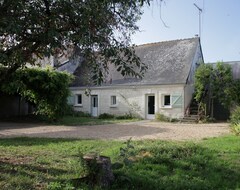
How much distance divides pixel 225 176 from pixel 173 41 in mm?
21052

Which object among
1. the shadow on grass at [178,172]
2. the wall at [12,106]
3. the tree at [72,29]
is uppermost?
the tree at [72,29]

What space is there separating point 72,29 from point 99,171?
7.76ft

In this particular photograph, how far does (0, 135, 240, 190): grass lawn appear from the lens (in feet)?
17.6

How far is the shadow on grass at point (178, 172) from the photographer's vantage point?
18.2 ft

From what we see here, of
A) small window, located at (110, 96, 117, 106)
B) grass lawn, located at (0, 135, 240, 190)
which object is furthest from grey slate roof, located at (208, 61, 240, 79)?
grass lawn, located at (0, 135, 240, 190)

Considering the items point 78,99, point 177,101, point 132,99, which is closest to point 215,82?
point 177,101

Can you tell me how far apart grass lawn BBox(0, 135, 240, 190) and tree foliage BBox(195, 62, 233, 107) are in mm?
12544

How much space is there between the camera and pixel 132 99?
24.2 m

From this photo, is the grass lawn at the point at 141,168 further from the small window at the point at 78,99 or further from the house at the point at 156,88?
the small window at the point at 78,99

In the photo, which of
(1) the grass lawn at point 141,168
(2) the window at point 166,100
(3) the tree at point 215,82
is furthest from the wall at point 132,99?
(1) the grass lawn at point 141,168

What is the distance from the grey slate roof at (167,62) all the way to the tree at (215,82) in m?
1.10

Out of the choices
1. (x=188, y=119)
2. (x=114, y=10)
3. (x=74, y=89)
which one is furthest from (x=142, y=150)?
(x=74, y=89)

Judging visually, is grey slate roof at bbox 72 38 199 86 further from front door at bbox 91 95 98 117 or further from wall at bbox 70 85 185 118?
front door at bbox 91 95 98 117

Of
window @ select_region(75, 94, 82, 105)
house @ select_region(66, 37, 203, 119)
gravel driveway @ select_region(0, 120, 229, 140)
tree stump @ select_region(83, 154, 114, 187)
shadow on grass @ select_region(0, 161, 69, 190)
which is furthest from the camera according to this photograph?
window @ select_region(75, 94, 82, 105)
